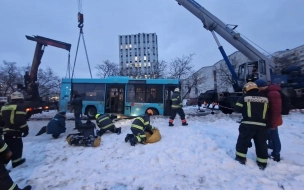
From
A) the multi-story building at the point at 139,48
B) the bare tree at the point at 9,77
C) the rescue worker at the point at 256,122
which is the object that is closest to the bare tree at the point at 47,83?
the bare tree at the point at 9,77

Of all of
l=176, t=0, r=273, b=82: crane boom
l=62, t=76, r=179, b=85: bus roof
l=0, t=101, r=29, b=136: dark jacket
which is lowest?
l=0, t=101, r=29, b=136: dark jacket

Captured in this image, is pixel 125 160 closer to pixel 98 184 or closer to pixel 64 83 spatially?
Answer: pixel 98 184

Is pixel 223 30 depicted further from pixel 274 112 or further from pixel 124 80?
pixel 274 112

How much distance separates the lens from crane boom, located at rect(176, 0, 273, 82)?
12.5 meters

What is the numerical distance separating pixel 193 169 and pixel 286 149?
2.92 metres

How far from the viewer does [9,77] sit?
88.6 feet

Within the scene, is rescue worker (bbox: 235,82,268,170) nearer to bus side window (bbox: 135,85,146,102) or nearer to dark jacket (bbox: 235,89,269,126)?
dark jacket (bbox: 235,89,269,126)

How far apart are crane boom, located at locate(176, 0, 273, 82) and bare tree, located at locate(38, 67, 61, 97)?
26.0 metres

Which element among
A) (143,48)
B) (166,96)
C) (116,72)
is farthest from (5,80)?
(143,48)

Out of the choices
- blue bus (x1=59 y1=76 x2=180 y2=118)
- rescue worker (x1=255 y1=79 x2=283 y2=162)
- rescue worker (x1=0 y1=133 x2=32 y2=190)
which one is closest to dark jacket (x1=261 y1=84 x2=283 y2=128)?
rescue worker (x1=255 y1=79 x2=283 y2=162)

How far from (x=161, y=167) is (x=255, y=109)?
243cm

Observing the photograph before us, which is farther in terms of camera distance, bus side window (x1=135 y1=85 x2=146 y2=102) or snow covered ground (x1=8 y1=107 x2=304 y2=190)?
bus side window (x1=135 y1=85 x2=146 y2=102)

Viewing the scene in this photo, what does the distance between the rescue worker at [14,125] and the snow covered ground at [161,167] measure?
1.40 ft

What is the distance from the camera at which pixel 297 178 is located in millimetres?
3262
